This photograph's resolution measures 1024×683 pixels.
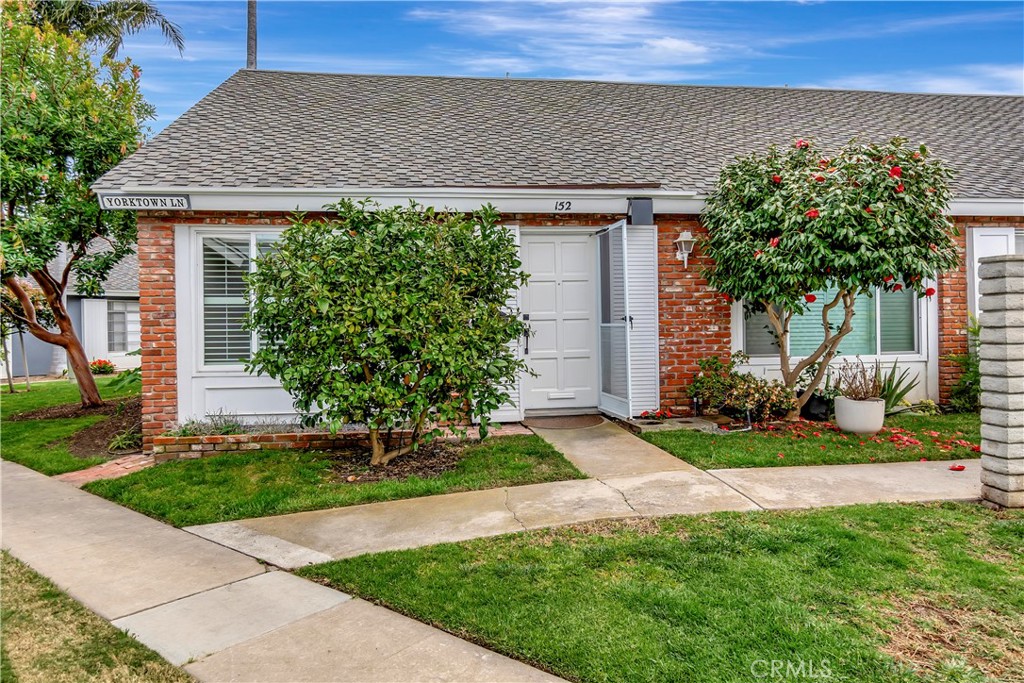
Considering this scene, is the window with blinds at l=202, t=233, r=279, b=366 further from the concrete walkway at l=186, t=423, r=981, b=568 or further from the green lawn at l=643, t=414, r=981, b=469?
the green lawn at l=643, t=414, r=981, b=469

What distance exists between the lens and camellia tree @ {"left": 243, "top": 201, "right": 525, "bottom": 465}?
5.05 metres

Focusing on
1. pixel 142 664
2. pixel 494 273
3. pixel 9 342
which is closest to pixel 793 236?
pixel 494 273

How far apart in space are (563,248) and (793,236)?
2.61 meters

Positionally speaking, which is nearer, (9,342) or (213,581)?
(213,581)

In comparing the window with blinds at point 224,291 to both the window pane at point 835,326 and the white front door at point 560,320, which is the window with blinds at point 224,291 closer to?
the white front door at point 560,320

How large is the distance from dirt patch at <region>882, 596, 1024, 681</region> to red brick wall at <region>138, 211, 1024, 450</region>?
470cm

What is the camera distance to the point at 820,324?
7855 millimetres

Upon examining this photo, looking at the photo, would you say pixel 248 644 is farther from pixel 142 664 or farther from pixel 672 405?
pixel 672 405

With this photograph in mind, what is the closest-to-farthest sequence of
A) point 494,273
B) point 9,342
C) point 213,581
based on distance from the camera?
point 213,581, point 494,273, point 9,342

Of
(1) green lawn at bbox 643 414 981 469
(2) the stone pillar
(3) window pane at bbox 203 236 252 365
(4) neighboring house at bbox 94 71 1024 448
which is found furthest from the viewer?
(3) window pane at bbox 203 236 252 365

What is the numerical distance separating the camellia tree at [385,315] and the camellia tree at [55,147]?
13.7ft

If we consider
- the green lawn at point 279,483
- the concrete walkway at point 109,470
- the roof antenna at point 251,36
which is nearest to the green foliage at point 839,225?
the green lawn at point 279,483

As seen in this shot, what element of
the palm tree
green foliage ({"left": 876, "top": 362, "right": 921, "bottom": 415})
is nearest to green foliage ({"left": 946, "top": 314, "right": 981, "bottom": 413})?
green foliage ({"left": 876, "top": 362, "right": 921, "bottom": 415})

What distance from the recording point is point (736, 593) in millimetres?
2963
